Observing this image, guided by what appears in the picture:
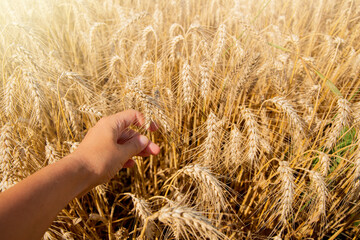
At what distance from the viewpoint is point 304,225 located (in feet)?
4.83

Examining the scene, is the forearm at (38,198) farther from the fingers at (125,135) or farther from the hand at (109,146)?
the fingers at (125,135)

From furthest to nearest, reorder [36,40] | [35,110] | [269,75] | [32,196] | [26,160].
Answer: [269,75], [36,40], [35,110], [26,160], [32,196]

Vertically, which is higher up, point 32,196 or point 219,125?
point 32,196

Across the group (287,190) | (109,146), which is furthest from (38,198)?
(287,190)

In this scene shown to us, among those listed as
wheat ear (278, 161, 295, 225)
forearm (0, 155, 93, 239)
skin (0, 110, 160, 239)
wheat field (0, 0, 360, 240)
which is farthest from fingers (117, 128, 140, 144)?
wheat ear (278, 161, 295, 225)

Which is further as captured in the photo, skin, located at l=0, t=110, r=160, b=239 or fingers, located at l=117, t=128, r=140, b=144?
fingers, located at l=117, t=128, r=140, b=144

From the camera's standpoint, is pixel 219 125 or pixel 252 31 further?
pixel 252 31

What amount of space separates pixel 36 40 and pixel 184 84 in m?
1.15

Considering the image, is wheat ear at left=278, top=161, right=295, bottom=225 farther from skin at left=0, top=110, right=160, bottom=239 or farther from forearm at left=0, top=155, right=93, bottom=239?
forearm at left=0, top=155, right=93, bottom=239

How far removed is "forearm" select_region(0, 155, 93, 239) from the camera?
29.8 inches

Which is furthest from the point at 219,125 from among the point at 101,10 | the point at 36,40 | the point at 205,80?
the point at 101,10

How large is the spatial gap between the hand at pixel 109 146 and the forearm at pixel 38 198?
0.19 ft

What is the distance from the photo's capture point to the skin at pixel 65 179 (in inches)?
30.3

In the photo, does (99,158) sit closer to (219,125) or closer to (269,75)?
(219,125)
